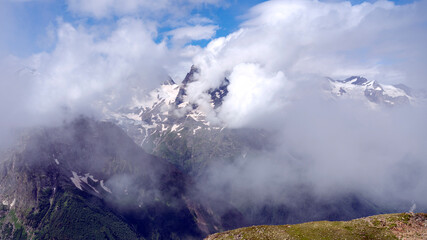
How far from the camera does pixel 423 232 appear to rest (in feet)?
260

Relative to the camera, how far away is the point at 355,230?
8862 cm

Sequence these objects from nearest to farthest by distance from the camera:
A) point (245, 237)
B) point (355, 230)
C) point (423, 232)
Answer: point (423, 232) → point (355, 230) → point (245, 237)

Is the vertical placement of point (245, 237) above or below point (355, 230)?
above

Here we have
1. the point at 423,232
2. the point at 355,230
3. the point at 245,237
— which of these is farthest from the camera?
the point at 245,237

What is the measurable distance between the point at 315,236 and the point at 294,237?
6.73m

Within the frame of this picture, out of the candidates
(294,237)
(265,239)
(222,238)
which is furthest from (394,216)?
(222,238)

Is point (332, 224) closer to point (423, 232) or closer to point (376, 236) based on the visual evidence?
point (376, 236)

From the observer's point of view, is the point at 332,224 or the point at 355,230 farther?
the point at 332,224

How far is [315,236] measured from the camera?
294ft

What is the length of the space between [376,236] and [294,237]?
79.5ft

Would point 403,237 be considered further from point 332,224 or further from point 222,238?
point 222,238

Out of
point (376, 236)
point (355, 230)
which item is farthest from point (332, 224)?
point (376, 236)

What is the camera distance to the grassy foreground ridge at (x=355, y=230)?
82125mm

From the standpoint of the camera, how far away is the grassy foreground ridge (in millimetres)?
82125
